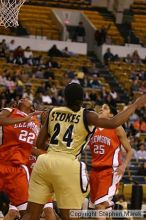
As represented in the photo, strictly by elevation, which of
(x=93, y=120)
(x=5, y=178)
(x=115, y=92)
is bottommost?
(x=115, y=92)

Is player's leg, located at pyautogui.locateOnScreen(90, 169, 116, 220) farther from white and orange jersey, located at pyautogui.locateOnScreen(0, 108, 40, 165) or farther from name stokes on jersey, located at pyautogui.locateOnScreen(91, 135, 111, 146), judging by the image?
white and orange jersey, located at pyautogui.locateOnScreen(0, 108, 40, 165)

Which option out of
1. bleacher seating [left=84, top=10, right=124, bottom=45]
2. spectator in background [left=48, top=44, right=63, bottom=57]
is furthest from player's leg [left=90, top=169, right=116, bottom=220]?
bleacher seating [left=84, top=10, right=124, bottom=45]

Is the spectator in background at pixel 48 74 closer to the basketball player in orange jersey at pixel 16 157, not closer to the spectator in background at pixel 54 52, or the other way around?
the spectator in background at pixel 54 52

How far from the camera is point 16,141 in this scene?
922 centimetres

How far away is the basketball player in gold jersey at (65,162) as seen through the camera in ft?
22.0

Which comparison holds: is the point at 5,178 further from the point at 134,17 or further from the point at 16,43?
the point at 134,17

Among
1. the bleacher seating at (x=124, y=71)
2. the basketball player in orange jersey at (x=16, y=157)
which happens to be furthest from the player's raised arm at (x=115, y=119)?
the bleacher seating at (x=124, y=71)

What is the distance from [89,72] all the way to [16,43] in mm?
3311

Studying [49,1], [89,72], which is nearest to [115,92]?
[89,72]

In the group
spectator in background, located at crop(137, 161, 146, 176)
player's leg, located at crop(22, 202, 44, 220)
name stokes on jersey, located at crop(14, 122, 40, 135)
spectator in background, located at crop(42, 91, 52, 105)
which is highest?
player's leg, located at crop(22, 202, 44, 220)

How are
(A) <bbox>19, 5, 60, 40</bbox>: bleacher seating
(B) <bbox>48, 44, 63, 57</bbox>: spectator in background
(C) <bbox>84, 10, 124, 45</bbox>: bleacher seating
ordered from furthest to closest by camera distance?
(C) <bbox>84, 10, 124, 45</bbox>: bleacher seating → (A) <bbox>19, 5, 60, 40</bbox>: bleacher seating → (B) <bbox>48, 44, 63, 57</bbox>: spectator in background

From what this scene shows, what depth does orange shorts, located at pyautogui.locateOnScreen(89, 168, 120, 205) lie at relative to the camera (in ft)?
32.1

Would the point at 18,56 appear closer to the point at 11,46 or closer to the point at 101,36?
the point at 11,46

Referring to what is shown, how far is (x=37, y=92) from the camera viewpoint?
75.7ft
